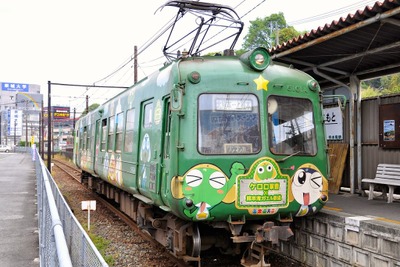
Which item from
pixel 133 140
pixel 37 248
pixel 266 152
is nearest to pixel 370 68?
pixel 266 152

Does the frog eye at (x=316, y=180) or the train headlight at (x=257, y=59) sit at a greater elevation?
the train headlight at (x=257, y=59)

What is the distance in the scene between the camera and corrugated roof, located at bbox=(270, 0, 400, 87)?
20.8ft

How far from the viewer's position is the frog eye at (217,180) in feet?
17.8

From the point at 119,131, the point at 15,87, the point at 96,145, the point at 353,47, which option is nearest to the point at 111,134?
the point at 119,131

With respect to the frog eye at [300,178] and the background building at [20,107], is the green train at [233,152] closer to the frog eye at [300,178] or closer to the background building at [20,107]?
the frog eye at [300,178]

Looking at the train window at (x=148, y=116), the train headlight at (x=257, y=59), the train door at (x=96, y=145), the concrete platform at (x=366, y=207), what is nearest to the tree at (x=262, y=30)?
the train door at (x=96, y=145)

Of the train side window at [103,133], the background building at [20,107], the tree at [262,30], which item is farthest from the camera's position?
the background building at [20,107]

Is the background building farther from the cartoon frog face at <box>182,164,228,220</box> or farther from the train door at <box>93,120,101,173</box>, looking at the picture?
the cartoon frog face at <box>182,164,228,220</box>

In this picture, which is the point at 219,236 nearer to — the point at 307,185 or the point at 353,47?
the point at 307,185

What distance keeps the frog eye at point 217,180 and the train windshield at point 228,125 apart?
0.29 metres

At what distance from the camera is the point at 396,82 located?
35969mm

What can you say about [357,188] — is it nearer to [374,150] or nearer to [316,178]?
[374,150]

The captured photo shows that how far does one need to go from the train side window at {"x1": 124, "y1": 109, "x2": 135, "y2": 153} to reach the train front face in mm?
2373

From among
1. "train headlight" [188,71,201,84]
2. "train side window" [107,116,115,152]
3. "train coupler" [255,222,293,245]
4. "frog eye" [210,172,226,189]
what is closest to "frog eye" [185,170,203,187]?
"frog eye" [210,172,226,189]
